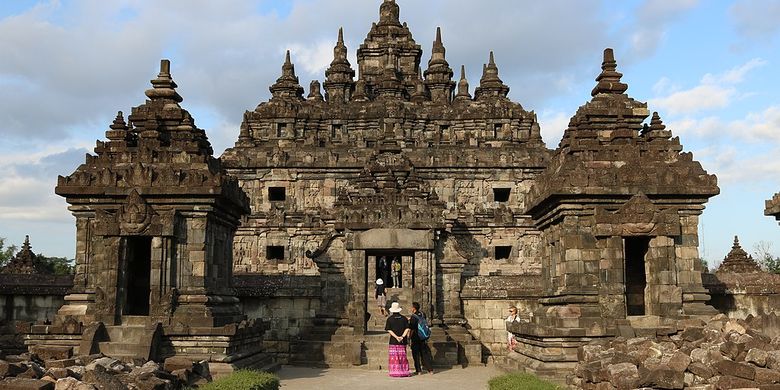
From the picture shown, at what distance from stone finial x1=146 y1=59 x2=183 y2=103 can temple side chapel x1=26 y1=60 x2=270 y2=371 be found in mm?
1110

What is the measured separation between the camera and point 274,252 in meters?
34.9

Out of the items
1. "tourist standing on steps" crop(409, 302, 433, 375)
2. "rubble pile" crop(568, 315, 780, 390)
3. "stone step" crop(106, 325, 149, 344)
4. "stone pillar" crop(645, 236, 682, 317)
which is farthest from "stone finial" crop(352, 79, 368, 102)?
"rubble pile" crop(568, 315, 780, 390)

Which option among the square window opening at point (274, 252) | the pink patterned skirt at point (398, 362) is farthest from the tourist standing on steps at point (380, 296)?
the square window opening at point (274, 252)

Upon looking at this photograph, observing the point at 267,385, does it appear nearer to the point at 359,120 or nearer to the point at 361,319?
the point at 361,319

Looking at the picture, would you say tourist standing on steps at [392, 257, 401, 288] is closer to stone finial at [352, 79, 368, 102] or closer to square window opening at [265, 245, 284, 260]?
square window opening at [265, 245, 284, 260]

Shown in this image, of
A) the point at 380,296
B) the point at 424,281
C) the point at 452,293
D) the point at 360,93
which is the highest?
the point at 360,93

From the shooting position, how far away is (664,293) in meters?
13.0

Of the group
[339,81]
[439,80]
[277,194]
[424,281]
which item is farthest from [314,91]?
[424,281]

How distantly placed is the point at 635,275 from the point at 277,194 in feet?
80.2

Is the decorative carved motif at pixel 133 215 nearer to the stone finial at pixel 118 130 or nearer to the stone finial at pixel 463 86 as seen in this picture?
the stone finial at pixel 118 130

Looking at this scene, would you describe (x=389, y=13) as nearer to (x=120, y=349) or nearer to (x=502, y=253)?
(x=502, y=253)

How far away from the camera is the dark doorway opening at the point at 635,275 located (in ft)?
46.1

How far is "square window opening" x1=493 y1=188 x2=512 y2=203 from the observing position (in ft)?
121

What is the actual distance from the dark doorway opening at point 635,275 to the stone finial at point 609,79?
9.78 feet
